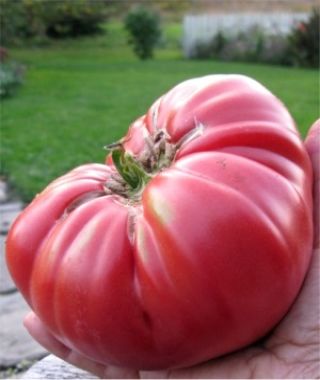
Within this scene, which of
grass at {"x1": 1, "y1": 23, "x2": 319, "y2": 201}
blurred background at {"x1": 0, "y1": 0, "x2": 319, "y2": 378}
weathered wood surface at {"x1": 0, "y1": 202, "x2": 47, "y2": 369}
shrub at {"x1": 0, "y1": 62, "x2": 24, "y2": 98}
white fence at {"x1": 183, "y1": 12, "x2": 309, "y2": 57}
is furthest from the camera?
white fence at {"x1": 183, "y1": 12, "x2": 309, "y2": 57}

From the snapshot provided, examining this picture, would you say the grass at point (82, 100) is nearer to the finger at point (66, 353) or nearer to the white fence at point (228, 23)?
the white fence at point (228, 23)

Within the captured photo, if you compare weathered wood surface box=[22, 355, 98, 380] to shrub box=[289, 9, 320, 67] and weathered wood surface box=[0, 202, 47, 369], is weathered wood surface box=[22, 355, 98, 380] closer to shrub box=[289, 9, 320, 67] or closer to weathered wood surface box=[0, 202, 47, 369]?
weathered wood surface box=[0, 202, 47, 369]

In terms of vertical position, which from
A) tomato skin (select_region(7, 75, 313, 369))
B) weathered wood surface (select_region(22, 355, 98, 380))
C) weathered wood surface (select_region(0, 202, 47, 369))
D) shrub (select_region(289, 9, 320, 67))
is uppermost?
tomato skin (select_region(7, 75, 313, 369))

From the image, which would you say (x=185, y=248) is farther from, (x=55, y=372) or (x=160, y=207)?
(x=55, y=372)

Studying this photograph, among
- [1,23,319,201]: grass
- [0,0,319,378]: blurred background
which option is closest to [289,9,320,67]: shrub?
[0,0,319,378]: blurred background

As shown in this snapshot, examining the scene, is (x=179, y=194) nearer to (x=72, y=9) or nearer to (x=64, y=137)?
(x=64, y=137)

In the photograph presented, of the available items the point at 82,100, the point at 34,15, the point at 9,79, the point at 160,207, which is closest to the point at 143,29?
the point at 34,15

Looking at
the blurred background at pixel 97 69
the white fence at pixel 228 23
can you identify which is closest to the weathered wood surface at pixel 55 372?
the blurred background at pixel 97 69

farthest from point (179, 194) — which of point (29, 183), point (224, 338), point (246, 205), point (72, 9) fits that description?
point (72, 9)
